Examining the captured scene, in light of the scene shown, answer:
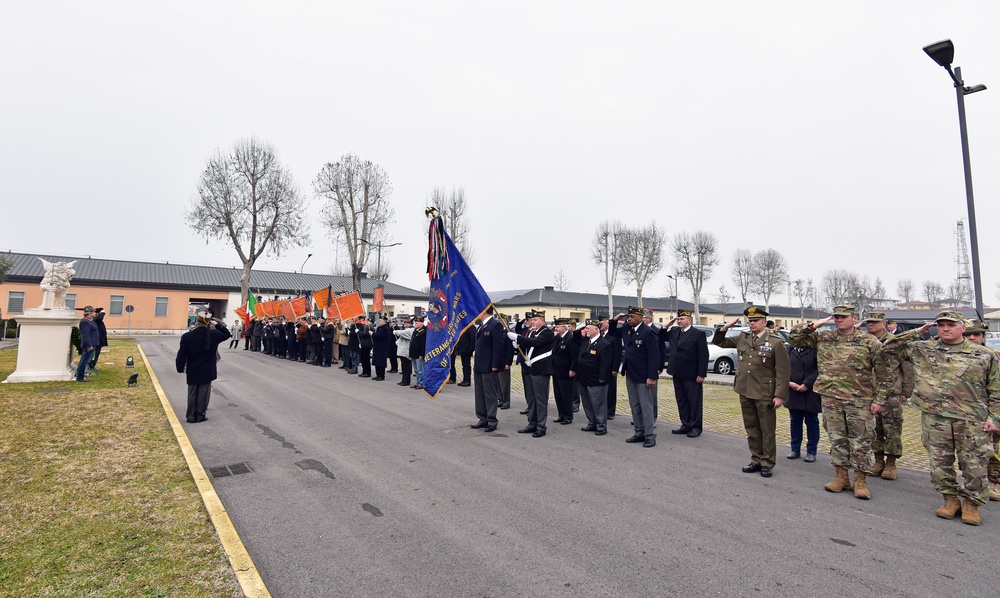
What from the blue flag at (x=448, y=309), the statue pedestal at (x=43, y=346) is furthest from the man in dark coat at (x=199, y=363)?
the statue pedestal at (x=43, y=346)

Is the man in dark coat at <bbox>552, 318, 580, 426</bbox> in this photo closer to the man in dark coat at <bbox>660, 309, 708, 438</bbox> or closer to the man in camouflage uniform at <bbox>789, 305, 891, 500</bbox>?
the man in dark coat at <bbox>660, 309, 708, 438</bbox>

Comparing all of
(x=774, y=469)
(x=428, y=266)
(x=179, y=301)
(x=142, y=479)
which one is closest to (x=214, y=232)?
(x=179, y=301)

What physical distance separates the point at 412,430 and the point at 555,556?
4757 millimetres

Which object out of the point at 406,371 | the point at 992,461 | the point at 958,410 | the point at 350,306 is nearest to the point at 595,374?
the point at 958,410

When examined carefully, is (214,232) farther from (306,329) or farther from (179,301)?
(306,329)

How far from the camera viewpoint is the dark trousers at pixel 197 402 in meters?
8.61

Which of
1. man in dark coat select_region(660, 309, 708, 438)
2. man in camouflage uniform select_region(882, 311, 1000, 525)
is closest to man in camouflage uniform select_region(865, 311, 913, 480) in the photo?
man in camouflage uniform select_region(882, 311, 1000, 525)

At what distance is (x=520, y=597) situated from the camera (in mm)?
3217

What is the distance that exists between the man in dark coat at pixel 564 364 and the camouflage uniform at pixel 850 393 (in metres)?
3.83

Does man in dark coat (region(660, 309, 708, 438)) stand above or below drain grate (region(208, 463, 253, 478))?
above

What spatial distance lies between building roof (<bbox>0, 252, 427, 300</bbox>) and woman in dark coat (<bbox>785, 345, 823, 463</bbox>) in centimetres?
3664

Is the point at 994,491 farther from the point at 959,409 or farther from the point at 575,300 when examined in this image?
the point at 575,300

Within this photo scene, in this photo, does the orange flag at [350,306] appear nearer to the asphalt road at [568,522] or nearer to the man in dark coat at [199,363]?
the man in dark coat at [199,363]

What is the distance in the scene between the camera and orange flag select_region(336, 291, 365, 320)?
59.3 feet
